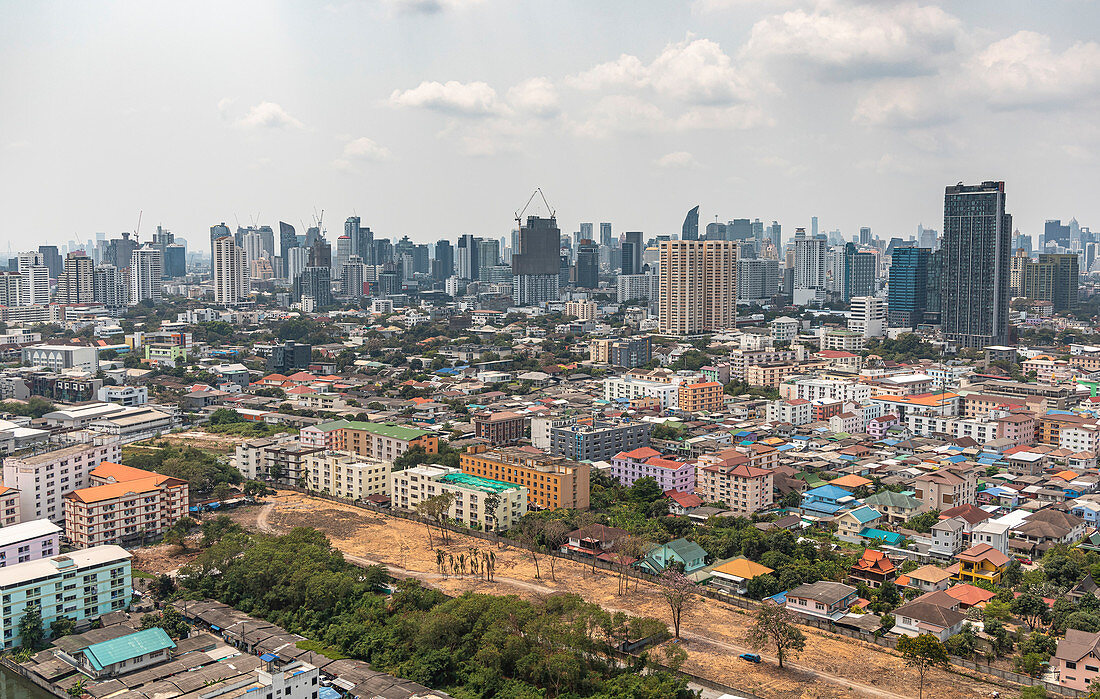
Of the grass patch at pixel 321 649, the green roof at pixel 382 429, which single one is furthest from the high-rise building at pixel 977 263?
the grass patch at pixel 321 649

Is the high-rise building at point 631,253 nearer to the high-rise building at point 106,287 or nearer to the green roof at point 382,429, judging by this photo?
the high-rise building at point 106,287

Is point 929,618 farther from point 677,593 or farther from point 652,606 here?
point 652,606

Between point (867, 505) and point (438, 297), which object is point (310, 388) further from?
point (438, 297)

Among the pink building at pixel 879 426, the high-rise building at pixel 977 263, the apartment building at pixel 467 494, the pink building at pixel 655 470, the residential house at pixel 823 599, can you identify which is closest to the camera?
the residential house at pixel 823 599

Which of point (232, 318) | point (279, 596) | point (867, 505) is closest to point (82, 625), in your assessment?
point (279, 596)

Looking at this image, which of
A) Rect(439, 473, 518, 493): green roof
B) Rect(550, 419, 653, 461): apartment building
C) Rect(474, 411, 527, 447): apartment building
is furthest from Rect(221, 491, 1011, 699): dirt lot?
Rect(474, 411, 527, 447): apartment building
